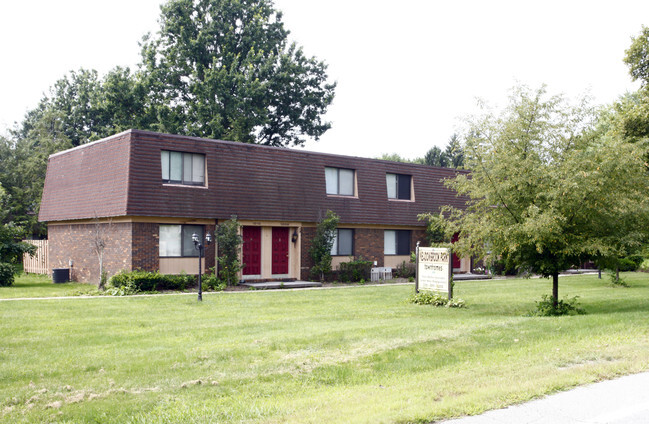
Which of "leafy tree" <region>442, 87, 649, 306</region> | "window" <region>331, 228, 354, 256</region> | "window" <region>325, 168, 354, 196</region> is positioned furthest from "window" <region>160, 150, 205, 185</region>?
"leafy tree" <region>442, 87, 649, 306</region>

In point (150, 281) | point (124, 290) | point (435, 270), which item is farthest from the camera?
point (150, 281)

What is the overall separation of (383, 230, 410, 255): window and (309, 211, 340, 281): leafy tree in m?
4.29

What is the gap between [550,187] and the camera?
1375 cm

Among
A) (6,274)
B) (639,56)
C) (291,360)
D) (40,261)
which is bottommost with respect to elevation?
(291,360)

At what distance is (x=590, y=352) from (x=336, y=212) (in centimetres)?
1739

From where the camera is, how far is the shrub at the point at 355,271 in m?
25.9

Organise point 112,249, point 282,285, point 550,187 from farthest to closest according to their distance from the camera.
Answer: point 282,285, point 112,249, point 550,187

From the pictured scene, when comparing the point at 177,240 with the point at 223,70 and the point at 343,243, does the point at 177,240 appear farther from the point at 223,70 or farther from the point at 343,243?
the point at 223,70

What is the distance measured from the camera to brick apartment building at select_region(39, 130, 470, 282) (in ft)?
69.9

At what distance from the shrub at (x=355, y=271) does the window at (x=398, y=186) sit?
3.99 metres

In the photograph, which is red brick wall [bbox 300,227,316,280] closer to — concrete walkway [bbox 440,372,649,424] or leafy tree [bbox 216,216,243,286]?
leafy tree [bbox 216,216,243,286]

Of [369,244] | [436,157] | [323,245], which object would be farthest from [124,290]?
[436,157]

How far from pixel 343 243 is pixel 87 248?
10865 mm

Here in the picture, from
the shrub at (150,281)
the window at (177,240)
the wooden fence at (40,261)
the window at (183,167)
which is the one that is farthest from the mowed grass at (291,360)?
the wooden fence at (40,261)
